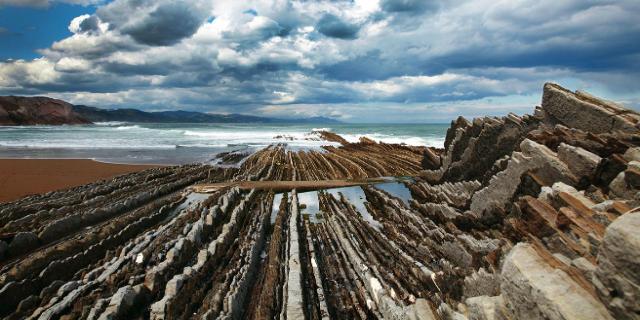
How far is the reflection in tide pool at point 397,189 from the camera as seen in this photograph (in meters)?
17.6

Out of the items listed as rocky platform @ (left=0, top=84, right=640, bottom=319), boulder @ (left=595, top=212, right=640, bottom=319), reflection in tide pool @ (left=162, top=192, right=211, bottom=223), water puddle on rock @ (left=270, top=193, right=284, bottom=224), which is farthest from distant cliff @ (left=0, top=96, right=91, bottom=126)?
boulder @ (left=595, top=212, right=640, bottom=319)

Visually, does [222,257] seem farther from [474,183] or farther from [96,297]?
[474,183]

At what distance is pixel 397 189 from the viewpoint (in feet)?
64.0

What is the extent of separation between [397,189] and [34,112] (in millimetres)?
163168

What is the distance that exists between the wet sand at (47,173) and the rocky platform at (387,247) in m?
3.87

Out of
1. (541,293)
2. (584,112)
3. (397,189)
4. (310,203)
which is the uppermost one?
(584,112)

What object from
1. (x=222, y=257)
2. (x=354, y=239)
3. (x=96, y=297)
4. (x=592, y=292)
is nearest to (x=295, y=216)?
(x=354, y=239)

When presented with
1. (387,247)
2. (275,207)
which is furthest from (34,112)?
(387,247)

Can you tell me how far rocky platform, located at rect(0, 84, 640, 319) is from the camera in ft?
16.6

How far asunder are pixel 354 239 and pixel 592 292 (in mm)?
6963

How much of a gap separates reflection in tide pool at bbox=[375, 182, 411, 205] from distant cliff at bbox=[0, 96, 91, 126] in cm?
14708

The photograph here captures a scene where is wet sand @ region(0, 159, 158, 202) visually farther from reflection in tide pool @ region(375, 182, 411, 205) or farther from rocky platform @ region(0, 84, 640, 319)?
reflection in tide pool @ region(375, 182, 411, 205)

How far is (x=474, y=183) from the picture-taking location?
14.2m

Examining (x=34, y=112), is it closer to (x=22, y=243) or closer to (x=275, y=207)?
(x=275, y=207)
